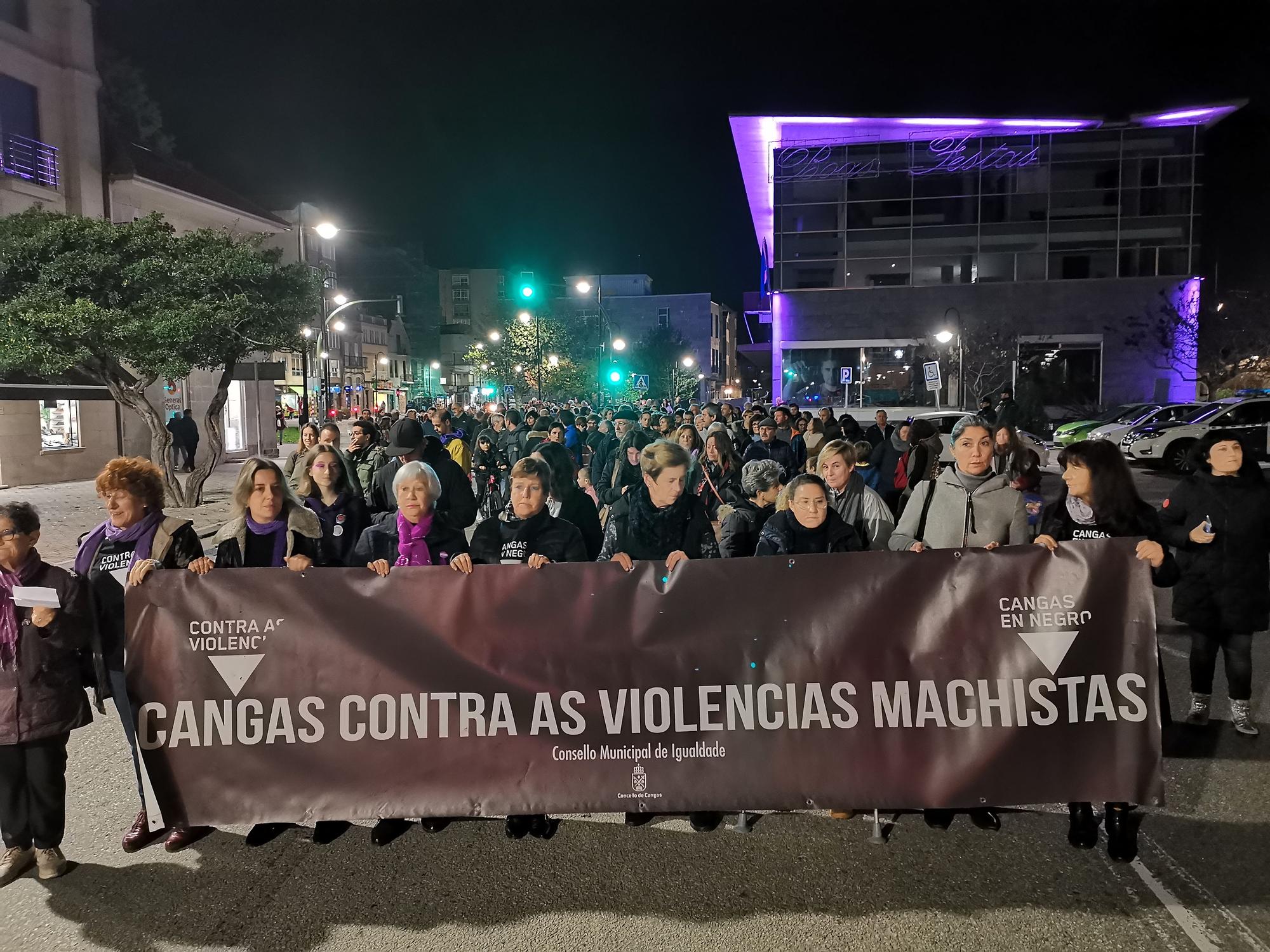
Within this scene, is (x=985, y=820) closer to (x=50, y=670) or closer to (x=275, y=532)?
(x=275, y=532)

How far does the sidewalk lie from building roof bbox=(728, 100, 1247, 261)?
94.1 ft

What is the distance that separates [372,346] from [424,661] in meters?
75.9

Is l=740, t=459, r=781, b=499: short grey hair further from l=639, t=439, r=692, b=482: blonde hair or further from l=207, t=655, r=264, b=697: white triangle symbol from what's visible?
l=207, t=655, r=264, b=697: white triangle symbol

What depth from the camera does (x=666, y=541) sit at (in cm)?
498

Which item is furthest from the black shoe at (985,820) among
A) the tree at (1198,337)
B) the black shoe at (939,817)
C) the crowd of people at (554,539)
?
the tree at (1198,337)

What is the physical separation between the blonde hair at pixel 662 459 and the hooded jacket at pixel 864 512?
4.97ft

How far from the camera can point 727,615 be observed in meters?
4.04

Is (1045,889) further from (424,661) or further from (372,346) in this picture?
(372,346)

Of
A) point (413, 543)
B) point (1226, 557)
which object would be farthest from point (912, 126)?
point (413, 543)

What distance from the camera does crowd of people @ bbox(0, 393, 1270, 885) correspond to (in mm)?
4078

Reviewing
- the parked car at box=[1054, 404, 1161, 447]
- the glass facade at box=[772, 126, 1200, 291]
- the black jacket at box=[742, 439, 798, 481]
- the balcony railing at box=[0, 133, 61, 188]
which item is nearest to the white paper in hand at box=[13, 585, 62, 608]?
the black jacket at box=[742, 439, 798, 481]

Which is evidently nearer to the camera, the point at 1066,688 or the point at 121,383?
the point at 1066,688

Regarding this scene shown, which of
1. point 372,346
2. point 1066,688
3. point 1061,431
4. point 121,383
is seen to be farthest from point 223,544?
point 372,346

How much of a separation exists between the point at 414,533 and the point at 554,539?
0.78 m
